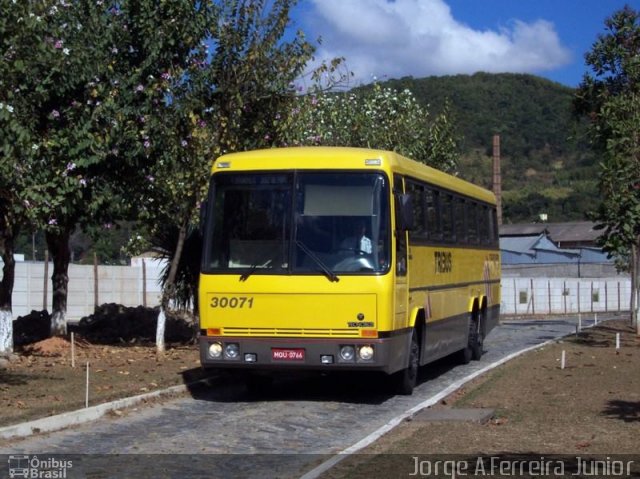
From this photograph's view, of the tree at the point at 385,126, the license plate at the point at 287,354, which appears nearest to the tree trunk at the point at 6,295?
the license plate at the point at 287,354

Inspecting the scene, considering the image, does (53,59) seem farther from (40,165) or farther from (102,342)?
(102,342)

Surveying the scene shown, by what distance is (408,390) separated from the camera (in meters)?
15.2

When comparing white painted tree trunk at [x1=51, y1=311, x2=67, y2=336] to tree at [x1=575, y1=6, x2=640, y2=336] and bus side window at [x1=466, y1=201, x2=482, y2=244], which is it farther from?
tree at [x1=575, y1=6, x2=640, y2=336]

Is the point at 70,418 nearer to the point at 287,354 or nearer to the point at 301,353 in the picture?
the point at 287,354

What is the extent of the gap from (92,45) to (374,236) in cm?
712

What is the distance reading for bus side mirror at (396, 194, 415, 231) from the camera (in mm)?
13844

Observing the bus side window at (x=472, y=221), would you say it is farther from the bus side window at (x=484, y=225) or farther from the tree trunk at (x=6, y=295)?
the tree trunk at (x=6, y=295)

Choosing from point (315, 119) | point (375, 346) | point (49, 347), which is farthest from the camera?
point (315, 119)

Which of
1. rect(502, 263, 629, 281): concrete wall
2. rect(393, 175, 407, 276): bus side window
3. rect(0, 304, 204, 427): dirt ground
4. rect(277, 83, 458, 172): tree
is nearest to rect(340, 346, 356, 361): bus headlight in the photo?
rect(393, 175, 407, 276): bus side window

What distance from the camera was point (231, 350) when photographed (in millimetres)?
13859

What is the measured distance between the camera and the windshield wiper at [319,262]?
13.5 m

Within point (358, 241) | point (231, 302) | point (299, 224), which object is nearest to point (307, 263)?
point (299, 224)

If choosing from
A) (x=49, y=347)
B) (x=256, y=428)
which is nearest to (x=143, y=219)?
(x=49, y=347)

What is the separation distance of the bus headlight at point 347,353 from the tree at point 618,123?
10369 millimetres
